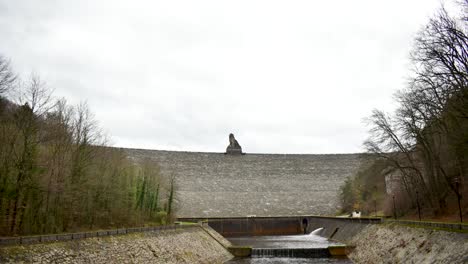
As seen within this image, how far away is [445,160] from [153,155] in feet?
149

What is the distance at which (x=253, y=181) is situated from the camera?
6291cm

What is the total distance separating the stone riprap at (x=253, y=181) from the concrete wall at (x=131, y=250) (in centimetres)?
2425

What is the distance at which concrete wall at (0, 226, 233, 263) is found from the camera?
1335cm

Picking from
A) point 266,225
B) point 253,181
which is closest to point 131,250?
point 266,225

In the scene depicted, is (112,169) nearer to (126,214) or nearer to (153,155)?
(126,214)

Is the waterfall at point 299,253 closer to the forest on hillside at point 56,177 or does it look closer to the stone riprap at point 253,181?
the forest on hillside at point 56,177

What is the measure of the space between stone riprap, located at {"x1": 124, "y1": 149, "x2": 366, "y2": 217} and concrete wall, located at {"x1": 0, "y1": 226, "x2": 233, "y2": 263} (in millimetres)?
24247

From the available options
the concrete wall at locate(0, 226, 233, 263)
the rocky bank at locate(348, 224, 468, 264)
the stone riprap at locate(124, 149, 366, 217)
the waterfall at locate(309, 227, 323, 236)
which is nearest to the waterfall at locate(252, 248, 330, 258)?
the rocky bank at locate(348, 224, 468, 264)

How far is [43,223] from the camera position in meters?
17.3

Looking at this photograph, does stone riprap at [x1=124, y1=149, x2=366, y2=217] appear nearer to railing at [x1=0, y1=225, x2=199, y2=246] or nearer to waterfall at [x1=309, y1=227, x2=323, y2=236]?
waterfall at [x1=309, y1=227, x2=323, y2=236]

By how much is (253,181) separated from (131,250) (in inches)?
1759

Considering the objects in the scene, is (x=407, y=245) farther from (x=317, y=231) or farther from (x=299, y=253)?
(x=317, y=231)

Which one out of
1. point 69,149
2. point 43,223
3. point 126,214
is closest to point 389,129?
point 126,214

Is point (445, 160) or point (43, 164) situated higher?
point (445, 160)
